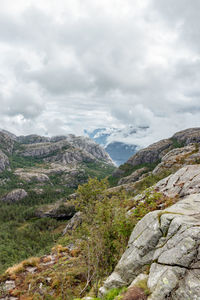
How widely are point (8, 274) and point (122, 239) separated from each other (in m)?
24.3

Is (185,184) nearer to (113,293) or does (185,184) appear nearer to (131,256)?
(131,256)

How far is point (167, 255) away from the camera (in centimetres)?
1148

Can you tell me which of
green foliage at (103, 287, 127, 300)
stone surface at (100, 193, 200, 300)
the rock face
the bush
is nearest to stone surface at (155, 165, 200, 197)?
the rock face

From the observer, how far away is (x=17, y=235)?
16262 centimetres

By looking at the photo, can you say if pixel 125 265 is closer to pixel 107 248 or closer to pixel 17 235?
pixel 107 248

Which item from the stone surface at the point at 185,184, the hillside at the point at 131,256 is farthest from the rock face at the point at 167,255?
the stone surface at the point at 185,184

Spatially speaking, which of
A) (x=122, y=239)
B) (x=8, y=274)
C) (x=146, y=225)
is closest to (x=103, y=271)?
(x=122, y=239)

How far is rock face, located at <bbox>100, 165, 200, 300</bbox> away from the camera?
935 cm

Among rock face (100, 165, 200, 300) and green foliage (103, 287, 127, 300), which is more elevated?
rock face (100, 165, 200, 300)

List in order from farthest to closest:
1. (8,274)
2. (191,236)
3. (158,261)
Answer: (8,274)
(158,261)
(191,236)

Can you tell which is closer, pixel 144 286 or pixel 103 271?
pixel 144 286

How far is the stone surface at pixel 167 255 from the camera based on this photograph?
9.36 meters

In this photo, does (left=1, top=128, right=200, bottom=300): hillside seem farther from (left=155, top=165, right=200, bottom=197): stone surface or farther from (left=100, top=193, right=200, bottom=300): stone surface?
(left=155, top=165, right=200, bottom=197): stone surface

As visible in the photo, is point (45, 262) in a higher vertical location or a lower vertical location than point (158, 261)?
lower
